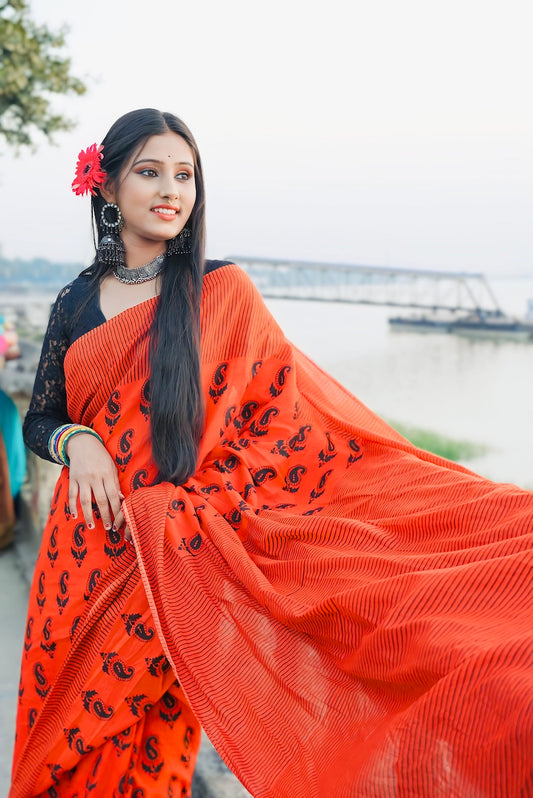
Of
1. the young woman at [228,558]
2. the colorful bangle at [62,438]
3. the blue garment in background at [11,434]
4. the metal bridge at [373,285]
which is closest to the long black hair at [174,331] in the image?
the young woman at [228,558]

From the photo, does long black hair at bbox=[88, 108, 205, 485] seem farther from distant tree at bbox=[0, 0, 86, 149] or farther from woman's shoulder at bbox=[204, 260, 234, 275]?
distant tree at bbox=[0, 0, 86, 149]

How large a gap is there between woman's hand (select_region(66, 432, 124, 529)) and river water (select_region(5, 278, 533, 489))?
22.6 ft

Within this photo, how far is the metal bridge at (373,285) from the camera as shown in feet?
16.0

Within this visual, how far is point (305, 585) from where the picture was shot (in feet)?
3.37

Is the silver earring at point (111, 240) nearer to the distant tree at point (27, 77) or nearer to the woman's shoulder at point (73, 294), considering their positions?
the woman's shoulder at point (73, 294)

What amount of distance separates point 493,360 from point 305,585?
8.84 metres

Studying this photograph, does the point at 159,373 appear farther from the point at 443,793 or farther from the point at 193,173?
the point at 443,793

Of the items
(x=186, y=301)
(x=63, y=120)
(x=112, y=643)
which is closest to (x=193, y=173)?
(x=186, y=301)

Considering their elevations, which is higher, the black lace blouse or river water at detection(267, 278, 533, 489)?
the black lace blouse

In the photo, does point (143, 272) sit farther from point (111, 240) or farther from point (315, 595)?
point (315, 595)

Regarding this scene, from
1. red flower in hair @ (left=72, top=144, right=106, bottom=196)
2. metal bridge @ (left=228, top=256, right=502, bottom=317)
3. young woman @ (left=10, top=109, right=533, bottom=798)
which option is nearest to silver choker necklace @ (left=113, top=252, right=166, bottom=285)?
young woman @ (left=10, top=109, right=533, bottom=798)

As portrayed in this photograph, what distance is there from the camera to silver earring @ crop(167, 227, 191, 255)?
141 cm

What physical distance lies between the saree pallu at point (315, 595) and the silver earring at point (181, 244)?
8 centimetres

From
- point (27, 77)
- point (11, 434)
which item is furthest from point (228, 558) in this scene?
point (27, 77)
